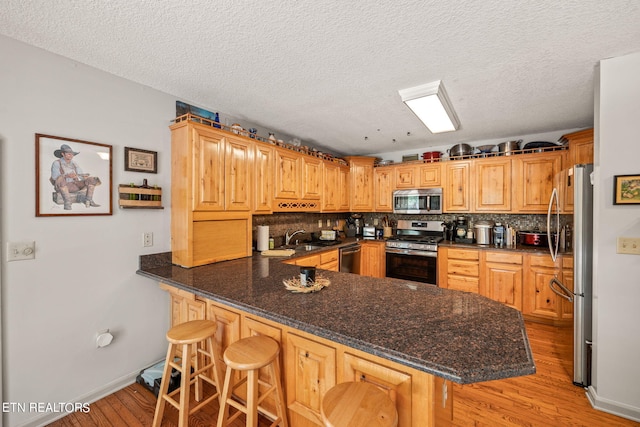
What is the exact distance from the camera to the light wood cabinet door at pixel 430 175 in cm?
421

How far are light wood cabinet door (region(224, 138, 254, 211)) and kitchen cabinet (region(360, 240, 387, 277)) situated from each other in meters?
2.27

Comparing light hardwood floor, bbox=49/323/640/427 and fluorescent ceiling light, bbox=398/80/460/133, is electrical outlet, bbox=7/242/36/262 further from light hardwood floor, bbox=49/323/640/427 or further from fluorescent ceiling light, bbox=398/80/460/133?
fluorescent ceiling light, bbox=398/80/460/133

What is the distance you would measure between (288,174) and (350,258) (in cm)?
166

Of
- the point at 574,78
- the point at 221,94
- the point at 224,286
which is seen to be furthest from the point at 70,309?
the point at 574,78

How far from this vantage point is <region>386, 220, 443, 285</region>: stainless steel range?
3.85 metres

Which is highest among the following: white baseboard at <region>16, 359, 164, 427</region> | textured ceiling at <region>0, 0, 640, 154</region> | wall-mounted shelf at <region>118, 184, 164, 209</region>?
textured ceiling at <region>0, 0, 640, 154</region>

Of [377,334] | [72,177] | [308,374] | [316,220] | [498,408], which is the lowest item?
[498,408]

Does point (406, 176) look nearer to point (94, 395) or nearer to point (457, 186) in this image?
point (457, 186)

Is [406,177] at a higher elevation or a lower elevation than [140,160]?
higher

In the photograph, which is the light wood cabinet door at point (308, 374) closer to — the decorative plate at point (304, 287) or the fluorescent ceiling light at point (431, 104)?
the decorative plate at point (304, 287)

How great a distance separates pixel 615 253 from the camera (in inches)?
73.1

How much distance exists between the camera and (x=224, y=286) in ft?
5.97

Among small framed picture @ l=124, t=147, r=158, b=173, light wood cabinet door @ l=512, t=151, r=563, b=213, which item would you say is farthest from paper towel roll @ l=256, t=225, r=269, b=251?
light wood cabinet door @ l=512, t=151, r=563, b=213

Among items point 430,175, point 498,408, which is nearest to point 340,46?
point 498,408
